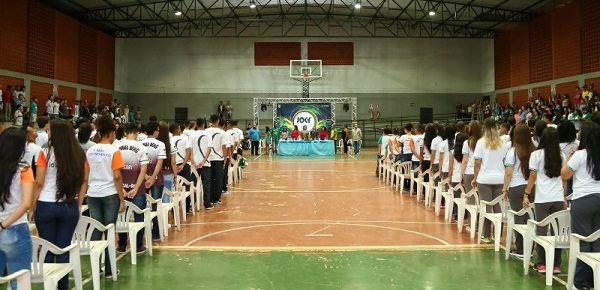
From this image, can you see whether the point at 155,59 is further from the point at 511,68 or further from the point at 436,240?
the point at 436,240

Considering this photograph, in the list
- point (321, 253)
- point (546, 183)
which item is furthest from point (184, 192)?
point (546, 183)

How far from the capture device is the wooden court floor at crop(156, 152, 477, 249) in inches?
283

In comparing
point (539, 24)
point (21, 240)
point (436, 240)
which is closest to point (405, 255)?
point (436, 240)

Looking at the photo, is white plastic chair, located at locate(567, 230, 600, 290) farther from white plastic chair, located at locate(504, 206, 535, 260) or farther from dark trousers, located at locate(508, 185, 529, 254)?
dark trousers, located at locate(508, 185, 529, 254)

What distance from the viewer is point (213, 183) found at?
412 inches

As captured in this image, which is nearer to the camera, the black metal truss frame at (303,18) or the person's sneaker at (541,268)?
the person's sneaker at (541,268)

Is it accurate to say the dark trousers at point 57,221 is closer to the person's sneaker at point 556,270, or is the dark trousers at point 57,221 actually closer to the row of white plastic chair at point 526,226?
the row of white plastic chair at point 526,226

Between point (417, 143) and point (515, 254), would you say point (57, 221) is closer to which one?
point (515, 254)

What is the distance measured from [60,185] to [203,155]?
5.74 m

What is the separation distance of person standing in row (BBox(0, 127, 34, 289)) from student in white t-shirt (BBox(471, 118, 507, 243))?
5210 mm

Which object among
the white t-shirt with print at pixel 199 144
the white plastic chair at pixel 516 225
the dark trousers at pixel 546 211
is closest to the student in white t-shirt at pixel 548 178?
the dark trousers at pixel 546 211

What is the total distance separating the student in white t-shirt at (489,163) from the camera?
6.75m

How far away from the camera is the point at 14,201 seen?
3488 mm

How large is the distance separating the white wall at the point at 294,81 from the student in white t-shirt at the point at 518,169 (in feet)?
88.3
